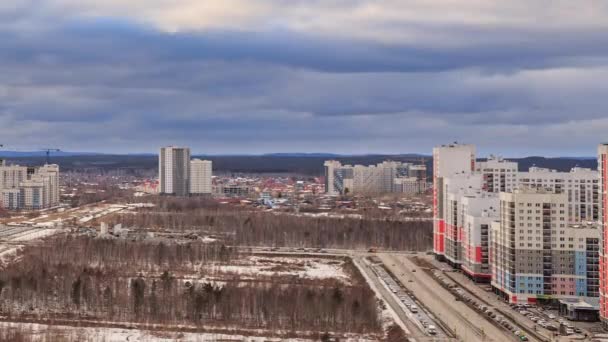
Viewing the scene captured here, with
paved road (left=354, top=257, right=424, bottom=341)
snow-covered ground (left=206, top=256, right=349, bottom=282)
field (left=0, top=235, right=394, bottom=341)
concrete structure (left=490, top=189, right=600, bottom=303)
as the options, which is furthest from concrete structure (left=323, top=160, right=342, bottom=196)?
concrete structure (left=490, top=189, right=600, bottom=303)

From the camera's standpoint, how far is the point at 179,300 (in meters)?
21.4

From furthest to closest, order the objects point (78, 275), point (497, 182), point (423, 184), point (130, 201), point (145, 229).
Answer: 1. point (423, 184)
2. point (130, 201)
3. point (145, 229)
4. point (497, 182)
5. point (78, 275)

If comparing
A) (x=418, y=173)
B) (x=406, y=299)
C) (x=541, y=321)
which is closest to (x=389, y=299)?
(x=406, y=299)

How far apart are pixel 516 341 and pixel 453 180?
13.3m

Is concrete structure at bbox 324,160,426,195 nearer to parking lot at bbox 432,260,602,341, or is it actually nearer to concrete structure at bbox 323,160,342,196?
concrete structure at bbox 323,160,342,196

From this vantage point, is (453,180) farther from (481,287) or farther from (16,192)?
(16,192)

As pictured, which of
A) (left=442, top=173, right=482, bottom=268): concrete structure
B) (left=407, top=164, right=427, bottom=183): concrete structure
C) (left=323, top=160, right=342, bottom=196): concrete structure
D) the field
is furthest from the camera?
(left=407, top=164, right=427, bottom=183): concrete structure

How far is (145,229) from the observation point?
138ft

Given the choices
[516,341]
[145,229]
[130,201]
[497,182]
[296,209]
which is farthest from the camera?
[130,201]

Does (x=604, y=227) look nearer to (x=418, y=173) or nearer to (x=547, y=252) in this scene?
(x=547, y=252)

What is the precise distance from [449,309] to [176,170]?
4937 cm

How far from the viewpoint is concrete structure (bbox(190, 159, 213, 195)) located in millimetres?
68812

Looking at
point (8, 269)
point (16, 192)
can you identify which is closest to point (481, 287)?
point (8, 269)

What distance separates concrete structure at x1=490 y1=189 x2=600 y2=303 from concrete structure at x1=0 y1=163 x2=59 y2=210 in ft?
138
